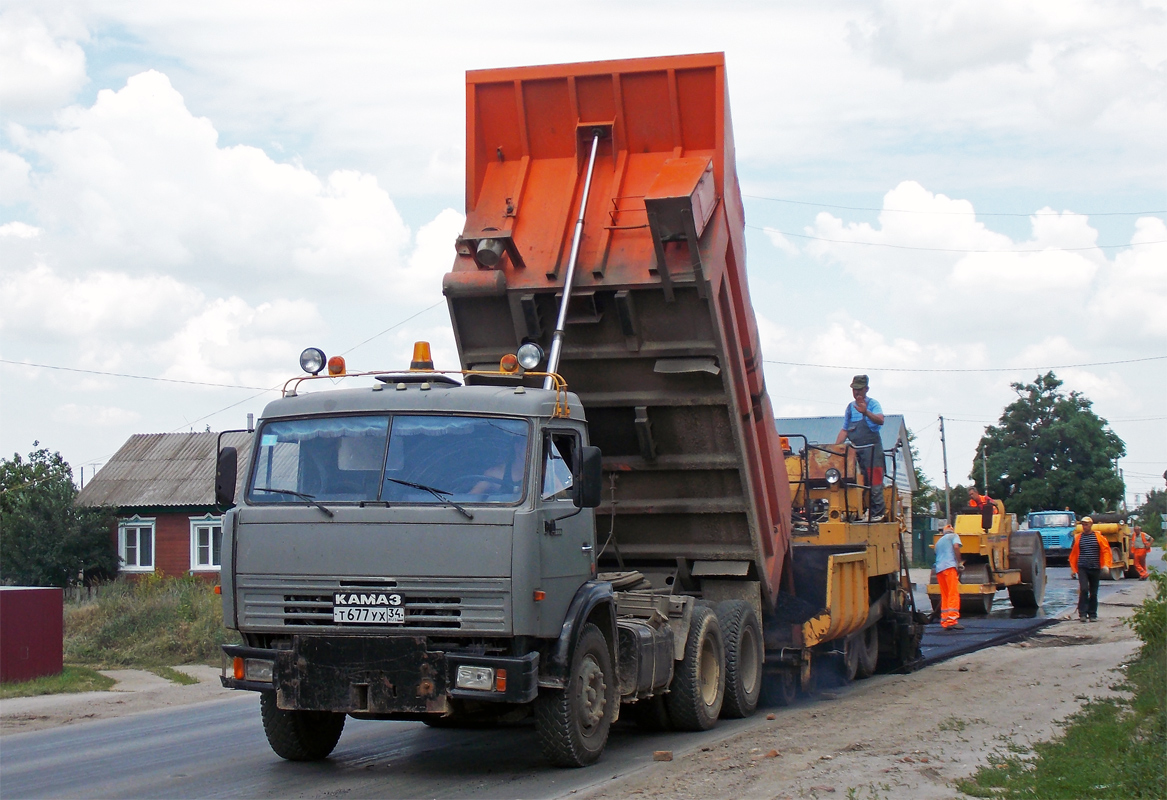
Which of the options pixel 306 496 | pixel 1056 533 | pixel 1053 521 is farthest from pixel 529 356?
pixel 1053 521

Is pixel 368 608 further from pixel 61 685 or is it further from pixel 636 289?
pixel 61 685

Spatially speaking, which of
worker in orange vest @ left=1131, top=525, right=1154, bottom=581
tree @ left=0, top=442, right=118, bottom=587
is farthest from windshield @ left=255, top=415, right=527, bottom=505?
worker in orange vest @ left=1131, top=525, right=1154, bottom=581

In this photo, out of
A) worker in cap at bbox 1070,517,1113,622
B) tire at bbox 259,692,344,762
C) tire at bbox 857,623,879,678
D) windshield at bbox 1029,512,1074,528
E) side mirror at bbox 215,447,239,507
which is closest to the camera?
side mirror at bbox 215,447,239,507

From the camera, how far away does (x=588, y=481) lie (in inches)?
297

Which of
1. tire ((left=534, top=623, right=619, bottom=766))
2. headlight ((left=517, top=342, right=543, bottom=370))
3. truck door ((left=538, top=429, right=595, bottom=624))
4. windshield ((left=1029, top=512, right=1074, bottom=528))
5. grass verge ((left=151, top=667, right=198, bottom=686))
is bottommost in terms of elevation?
grass verge ((left=151, top=667, right=198, bottom=686))

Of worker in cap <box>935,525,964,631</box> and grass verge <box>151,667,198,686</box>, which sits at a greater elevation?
worker in cap <box>935,525,964,631</box>

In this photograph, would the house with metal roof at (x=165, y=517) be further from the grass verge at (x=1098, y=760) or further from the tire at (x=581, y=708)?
the grass verge at (x=1098, y=760)

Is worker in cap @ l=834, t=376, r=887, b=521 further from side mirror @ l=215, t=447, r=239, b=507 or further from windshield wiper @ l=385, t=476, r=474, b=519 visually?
side mirror @ l=215, t=447, r=239, b=507

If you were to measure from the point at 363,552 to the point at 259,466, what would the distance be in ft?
3.49

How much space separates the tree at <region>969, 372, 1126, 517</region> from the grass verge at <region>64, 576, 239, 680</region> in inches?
2642

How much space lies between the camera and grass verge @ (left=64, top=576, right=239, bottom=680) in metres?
16.5

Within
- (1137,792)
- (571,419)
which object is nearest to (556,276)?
(571,419)

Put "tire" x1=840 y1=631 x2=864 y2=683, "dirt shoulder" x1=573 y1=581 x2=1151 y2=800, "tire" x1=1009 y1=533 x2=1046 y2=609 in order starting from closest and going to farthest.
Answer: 1. "dirt shoulder" x1=573 y1=581 x2=1151 y2=800
2. "tire" x1=840 y1=631 x2=864 y2=683
3. "tire" x1=1009 y1=533 x2=1046 y2=609

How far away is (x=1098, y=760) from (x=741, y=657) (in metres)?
3.71
